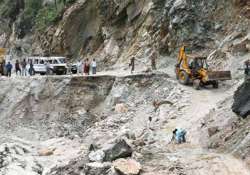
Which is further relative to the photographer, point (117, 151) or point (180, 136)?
point (180, 136)

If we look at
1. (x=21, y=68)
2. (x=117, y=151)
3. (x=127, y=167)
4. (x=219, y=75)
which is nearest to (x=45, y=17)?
(x=21, y=68)

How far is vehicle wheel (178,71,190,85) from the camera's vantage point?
96.5ft

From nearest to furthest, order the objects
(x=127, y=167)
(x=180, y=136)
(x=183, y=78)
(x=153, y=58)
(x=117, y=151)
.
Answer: (x=127, y=167) < (x=117, y=151) < (x=180, y=136) < (x=183, y=78) < (x=153, y=58)

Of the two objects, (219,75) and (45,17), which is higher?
(45,17)

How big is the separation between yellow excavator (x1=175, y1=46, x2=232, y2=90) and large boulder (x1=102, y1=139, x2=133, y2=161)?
420 inches

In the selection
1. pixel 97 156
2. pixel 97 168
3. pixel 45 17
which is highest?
pixel 45 17

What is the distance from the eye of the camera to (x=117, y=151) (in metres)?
18.7

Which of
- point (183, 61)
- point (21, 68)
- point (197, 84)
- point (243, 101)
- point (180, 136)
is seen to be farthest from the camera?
point (21, 68)

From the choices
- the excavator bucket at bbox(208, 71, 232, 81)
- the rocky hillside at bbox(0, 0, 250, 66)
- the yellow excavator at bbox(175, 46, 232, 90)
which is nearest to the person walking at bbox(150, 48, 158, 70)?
the rocky hillside at bbox(0, 0, 250, 66)

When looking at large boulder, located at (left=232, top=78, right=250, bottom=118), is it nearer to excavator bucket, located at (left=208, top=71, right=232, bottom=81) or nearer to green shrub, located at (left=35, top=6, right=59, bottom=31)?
excavator bucket, located at (left=208, top=71, right=232, bottom=81)

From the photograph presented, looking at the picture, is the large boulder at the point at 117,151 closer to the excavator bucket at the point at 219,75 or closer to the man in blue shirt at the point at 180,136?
the man in blue shirt at the point at 180,136

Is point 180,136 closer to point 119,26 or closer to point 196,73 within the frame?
point 196,73

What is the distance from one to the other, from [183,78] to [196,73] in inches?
30.1

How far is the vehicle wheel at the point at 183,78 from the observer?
2940 centimetres
